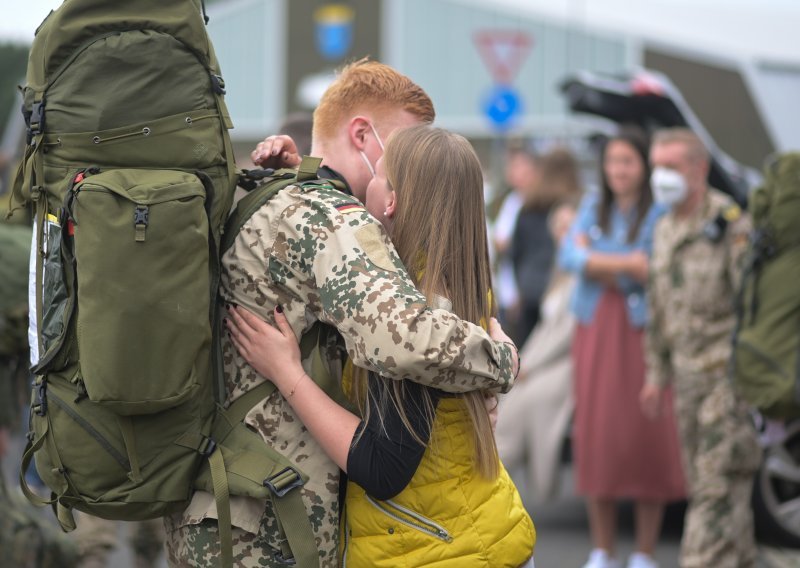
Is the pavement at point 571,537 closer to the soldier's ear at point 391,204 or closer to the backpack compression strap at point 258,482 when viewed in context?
the backpack compression strap at point 258,482

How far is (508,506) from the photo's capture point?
2990mm

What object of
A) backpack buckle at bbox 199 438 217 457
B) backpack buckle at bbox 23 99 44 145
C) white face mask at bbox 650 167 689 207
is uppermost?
backpack buckle at bbox 23 99 44 145

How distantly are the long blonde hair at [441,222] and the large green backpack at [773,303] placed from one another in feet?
7.78

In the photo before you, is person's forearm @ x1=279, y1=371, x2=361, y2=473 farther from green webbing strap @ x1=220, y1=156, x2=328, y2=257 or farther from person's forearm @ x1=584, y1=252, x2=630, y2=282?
person's forearm @ x1=584, y1=252, x2=630, y2=282

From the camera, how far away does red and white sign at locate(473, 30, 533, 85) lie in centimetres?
1473

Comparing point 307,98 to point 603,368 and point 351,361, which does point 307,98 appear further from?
point 351,361

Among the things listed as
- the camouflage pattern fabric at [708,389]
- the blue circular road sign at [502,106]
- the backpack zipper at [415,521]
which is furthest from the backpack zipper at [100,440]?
the blue circular road sign at [502,106]

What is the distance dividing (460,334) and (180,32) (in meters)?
0.90

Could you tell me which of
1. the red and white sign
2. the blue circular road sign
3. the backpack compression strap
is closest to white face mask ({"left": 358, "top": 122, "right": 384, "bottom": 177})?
the backpack compression strap

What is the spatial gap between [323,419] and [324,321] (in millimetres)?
218

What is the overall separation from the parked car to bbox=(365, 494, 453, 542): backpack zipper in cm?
378

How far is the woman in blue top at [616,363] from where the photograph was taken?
6828 millimetres

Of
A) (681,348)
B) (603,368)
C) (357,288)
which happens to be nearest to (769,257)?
(681,348)

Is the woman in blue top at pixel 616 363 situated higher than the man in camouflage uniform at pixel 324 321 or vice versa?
the man in camouflage uniform at pixel 324 321
